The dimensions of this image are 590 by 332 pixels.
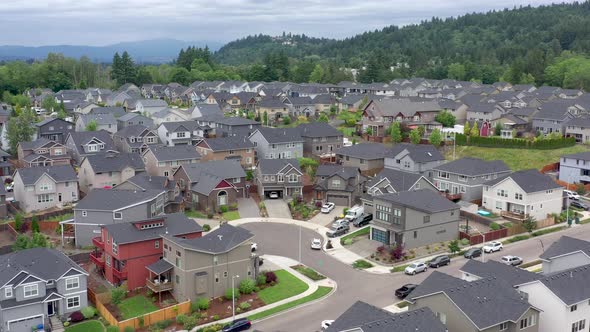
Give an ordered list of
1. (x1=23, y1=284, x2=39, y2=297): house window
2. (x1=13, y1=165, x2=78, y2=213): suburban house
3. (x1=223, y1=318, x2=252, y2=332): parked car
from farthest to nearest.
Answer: (x1=13, y1=165, x2=78, y2=213): suburban house < (x1=23, y1=284, x2=39, y2=297): house window < (x1=223, y1=318, x2=252, y2=332): parked car

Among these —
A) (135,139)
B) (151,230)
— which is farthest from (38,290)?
(135,139)

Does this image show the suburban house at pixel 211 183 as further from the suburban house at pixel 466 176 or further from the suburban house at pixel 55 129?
the suburban house at pixel 55 129

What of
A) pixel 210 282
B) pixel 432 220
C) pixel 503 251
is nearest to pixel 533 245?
pixel 503 251

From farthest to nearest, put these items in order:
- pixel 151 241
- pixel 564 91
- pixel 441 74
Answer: pixel 441 74 < pixel 564 91 < pixel 151 241

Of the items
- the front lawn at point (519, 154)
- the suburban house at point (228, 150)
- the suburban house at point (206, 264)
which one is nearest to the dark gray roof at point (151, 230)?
the suburban house at point (206, 264)

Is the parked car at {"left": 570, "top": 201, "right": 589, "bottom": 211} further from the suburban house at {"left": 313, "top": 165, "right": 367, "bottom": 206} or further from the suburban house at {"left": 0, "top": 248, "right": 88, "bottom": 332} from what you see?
the suburban house at {"left": 0, "top": 248, "right": 88, "bottom": 332}

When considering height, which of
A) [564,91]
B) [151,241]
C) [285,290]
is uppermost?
[564,91]

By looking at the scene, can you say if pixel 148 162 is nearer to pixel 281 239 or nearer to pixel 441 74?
pixel 281 239

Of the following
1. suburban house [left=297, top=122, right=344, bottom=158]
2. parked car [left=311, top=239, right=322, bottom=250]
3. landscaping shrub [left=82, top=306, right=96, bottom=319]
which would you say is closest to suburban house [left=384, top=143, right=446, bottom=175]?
suburban house [left=297, top=122, right=344, bottom=158]
